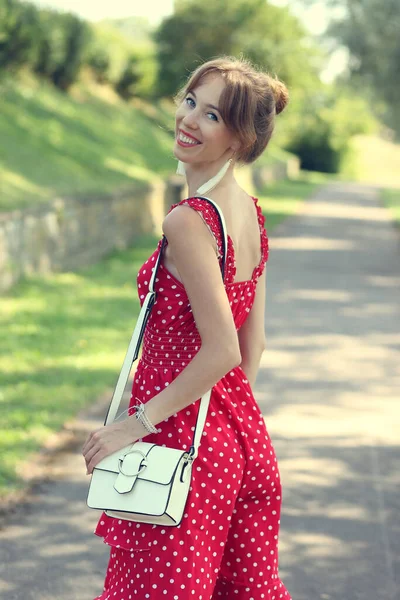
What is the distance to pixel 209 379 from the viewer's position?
230 centimetres

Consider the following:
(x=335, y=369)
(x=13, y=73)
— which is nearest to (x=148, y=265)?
(x=335, y=369)

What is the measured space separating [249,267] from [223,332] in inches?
11.9

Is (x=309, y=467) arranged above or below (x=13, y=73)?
below

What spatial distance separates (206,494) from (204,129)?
90 centimetres

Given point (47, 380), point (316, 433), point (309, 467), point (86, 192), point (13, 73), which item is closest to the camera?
point (309, 467)

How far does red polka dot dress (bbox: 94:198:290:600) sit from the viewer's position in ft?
7.59

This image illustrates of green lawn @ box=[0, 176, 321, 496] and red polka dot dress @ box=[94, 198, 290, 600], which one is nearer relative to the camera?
red polka dot dress @ box=[94, 198, 290, 600]

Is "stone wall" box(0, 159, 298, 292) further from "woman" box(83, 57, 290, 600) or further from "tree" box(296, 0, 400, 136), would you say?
"woman" box(83, 57, 290, 600)

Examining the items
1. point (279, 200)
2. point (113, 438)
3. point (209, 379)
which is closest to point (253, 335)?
point (209, 379)

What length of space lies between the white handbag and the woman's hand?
14 millimetres

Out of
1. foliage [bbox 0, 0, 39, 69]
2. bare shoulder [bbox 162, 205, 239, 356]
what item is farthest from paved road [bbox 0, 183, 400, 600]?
foliage [bbox 0, 0, 39, 69]

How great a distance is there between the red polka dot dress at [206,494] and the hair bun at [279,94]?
1.23ft

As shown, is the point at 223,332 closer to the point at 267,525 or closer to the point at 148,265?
the point at 148,265

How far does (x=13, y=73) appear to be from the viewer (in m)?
16.3
